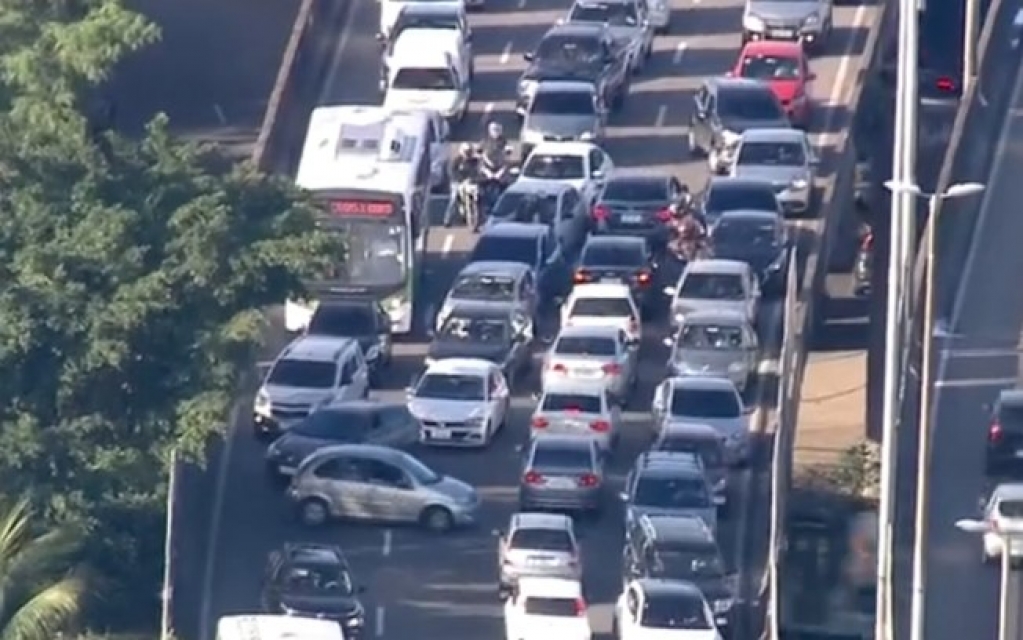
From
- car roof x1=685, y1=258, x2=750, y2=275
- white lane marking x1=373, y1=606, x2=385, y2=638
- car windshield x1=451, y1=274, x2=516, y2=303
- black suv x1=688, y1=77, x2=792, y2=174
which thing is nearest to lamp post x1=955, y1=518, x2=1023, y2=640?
white lane marking x1=373, y1=606, x2=385, y2=638

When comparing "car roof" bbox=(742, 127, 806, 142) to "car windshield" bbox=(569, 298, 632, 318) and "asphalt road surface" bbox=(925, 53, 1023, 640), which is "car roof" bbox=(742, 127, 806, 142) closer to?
"asphalt road surface" bbox=(925, 53, 1023, 640)

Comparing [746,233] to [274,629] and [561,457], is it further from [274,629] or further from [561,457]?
[274,629]

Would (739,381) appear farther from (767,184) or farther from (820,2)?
(820,2)

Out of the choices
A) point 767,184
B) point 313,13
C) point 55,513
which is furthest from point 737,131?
point 55,513

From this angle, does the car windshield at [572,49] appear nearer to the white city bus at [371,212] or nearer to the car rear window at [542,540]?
the white city bus at [371,212]

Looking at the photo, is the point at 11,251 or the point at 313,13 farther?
the point at 313,13

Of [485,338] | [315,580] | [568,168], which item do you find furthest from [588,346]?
[315,580]
